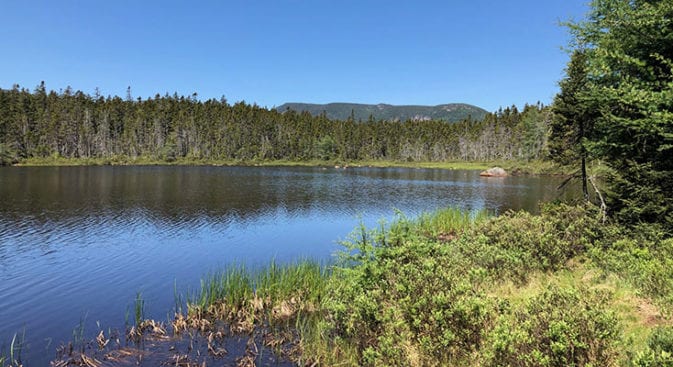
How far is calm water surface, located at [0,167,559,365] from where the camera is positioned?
1428cm

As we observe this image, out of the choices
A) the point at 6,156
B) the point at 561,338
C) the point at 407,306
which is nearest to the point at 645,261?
the point at 561,338

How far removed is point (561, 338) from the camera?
20.1ft

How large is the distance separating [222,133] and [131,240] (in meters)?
133

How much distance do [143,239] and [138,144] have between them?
429 ft

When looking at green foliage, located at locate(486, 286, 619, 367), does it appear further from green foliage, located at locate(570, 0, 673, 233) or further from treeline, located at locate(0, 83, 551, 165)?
treeline, located at locate(0, 83, 551, 165)

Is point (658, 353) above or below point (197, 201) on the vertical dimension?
above

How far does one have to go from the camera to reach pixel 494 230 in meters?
17.2

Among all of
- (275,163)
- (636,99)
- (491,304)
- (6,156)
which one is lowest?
→ (491,304)

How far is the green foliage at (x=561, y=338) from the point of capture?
241 inches

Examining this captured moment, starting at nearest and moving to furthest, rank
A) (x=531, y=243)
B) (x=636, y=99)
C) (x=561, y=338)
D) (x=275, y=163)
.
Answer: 1. (x=561, y=338)
2. (x=636, y=99)
3. (x=531, y=243)
4. (x=275, y=163)

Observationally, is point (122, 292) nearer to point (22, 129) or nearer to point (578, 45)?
point (578, 45)

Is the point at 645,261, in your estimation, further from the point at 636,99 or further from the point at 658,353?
the point at 658,353

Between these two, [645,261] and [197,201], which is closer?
[645,261]

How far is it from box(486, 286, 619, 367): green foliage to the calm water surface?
37.2ft
